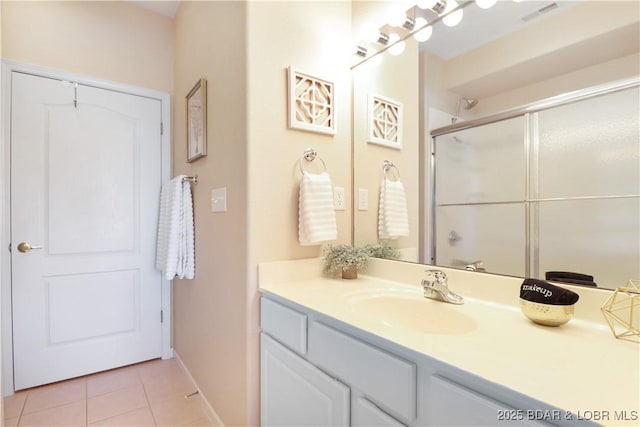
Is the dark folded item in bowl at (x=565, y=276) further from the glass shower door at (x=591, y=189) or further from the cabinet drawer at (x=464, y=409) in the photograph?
the cabinet drawer at (x=464, y=409)

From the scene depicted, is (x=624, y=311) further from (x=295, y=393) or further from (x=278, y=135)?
(x=278, y=135)

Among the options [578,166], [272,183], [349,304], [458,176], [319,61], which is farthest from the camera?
[319,61]

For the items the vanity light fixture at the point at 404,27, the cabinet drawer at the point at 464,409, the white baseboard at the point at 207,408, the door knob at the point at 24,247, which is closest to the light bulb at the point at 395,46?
the vanity light fixture at the point at 404,27

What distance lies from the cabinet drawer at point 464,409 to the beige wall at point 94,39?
2.63 metres

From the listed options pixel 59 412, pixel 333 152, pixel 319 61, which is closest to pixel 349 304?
pixel 333 152

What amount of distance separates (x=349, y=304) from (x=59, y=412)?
1883 mm

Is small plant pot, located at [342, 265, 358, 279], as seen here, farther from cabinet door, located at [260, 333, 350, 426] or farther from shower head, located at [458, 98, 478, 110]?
shower head, located at [458, 98, 478, 110]

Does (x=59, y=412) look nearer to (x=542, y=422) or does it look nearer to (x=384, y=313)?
(x=384, y=313)

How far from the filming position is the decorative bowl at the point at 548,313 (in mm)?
817

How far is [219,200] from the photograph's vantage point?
1.57 m

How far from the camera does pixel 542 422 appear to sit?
0.52 metres

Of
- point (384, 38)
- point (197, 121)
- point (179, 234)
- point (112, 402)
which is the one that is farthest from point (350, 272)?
point (112, 402)

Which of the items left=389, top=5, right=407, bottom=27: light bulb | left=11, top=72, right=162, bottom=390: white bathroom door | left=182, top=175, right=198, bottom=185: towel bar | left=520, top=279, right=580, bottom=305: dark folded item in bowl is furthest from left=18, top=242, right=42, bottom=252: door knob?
left=520, top=279, right=580, bottom=305: dark folded item in bowl

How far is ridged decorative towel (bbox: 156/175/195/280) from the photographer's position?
6.05ft
